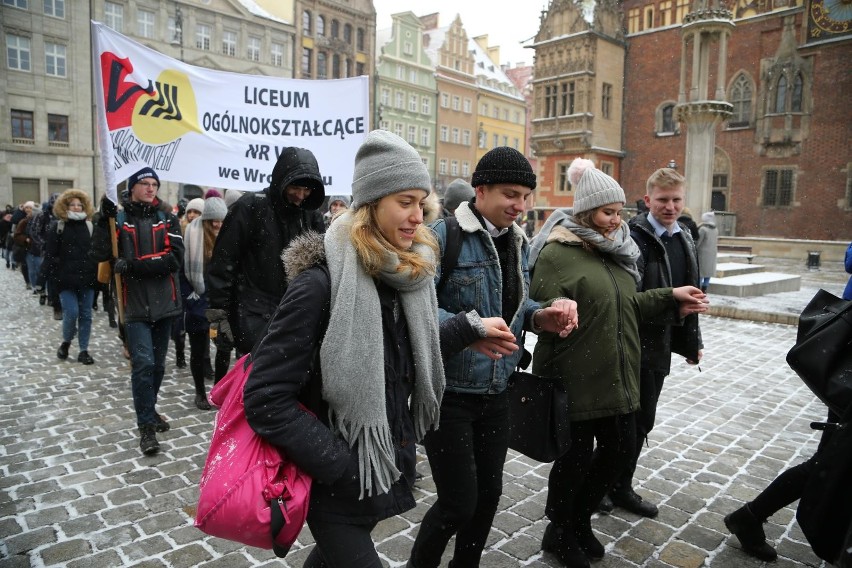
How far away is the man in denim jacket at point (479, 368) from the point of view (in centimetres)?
269

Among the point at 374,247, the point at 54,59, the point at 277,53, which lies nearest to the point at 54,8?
the point at 54,59

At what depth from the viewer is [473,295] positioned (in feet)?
9.25

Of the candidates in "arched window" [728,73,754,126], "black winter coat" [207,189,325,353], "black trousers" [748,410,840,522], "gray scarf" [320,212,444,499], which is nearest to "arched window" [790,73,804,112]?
"arched window" [728,73,754,126]

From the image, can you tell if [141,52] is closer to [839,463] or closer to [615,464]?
[615,464]

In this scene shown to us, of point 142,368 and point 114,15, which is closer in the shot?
point 142,368

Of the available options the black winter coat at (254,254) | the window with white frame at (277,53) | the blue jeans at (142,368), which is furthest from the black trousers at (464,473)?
the window with white frame at (277,53)

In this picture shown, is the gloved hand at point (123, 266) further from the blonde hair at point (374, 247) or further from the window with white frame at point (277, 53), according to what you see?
the window with white frame at point (277, 53)

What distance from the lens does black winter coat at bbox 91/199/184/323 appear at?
16.4 feet

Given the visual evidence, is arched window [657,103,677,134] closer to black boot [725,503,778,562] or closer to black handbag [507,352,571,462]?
black boot [725,503,778,562]

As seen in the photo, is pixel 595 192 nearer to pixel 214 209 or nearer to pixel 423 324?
pixel 423 324

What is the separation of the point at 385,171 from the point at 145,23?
141ft

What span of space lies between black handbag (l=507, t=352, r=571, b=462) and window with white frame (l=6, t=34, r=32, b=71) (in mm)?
40583

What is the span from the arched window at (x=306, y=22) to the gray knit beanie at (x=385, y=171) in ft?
164

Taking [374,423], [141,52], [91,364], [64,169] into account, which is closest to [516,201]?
[374,423]
